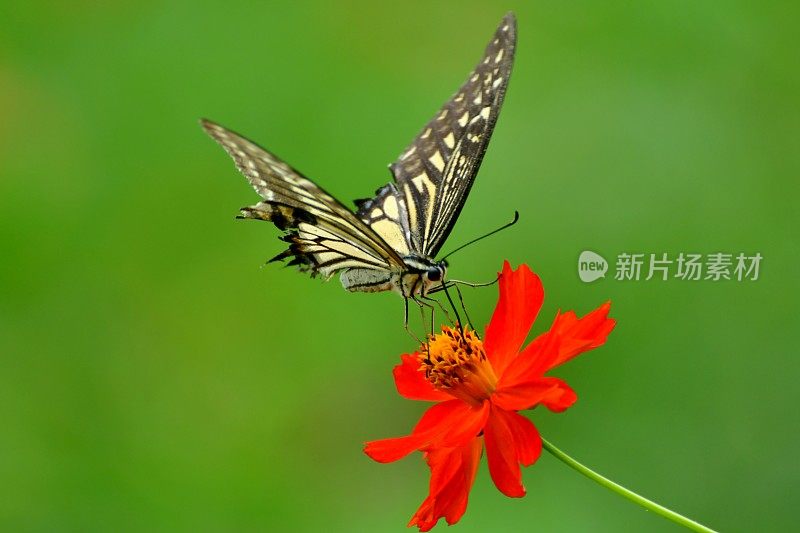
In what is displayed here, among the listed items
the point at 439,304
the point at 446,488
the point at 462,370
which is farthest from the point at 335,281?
the point at 446,488

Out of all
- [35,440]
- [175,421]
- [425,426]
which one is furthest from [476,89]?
[35,440]

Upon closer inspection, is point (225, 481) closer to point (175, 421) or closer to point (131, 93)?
point (175, 421)

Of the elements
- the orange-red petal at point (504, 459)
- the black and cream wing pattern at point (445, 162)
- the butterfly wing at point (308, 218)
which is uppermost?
the black and cream wing pattern at point (445, 162)

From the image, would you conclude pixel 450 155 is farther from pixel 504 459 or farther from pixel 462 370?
pixel 504 459

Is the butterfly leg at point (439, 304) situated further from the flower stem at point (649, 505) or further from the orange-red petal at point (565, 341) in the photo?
the flower stem at point (649, 505)

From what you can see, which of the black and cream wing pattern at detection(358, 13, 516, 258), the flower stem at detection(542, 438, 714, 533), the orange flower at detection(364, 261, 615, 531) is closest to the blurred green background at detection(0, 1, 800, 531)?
the black and cream wing pattern at detection(358, 13, 516, 258)

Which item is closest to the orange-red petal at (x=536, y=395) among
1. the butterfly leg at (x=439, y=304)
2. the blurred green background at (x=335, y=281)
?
the butterfly leg at (x=439, y=304)
